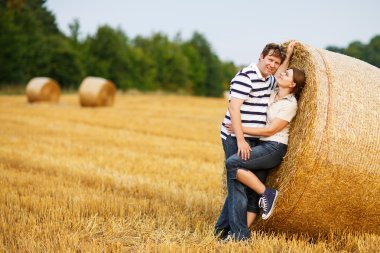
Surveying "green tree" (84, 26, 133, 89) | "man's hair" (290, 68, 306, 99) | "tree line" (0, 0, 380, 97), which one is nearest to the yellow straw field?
"man's hair" (290, 68, 306, 99)

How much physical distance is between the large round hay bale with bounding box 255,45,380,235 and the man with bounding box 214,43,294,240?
32 centimetres

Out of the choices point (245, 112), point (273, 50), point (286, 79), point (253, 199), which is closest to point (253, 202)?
point (253, 199)

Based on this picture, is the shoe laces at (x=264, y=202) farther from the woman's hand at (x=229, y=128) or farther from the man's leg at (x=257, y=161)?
the woman's hand at (x=229, y=128)

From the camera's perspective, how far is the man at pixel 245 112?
4.18m

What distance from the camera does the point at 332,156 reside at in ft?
12.9

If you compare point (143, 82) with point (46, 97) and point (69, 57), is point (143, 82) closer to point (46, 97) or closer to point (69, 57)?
point (69, 57)

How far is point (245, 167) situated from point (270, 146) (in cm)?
31

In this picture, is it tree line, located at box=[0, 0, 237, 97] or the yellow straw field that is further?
tree line, located at box=[0, 0, 237, 97]

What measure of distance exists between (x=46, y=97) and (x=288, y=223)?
20648 mm

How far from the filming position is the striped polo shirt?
422 centimetres

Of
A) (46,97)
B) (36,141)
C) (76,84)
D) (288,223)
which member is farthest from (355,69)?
(76,84)

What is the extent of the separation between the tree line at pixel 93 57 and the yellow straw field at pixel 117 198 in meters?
25.6

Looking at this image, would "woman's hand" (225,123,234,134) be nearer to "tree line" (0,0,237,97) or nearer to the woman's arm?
the woman's arm

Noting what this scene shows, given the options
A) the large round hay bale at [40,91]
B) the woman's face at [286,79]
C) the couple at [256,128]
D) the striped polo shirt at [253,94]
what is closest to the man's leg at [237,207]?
the couple at [256,128]
